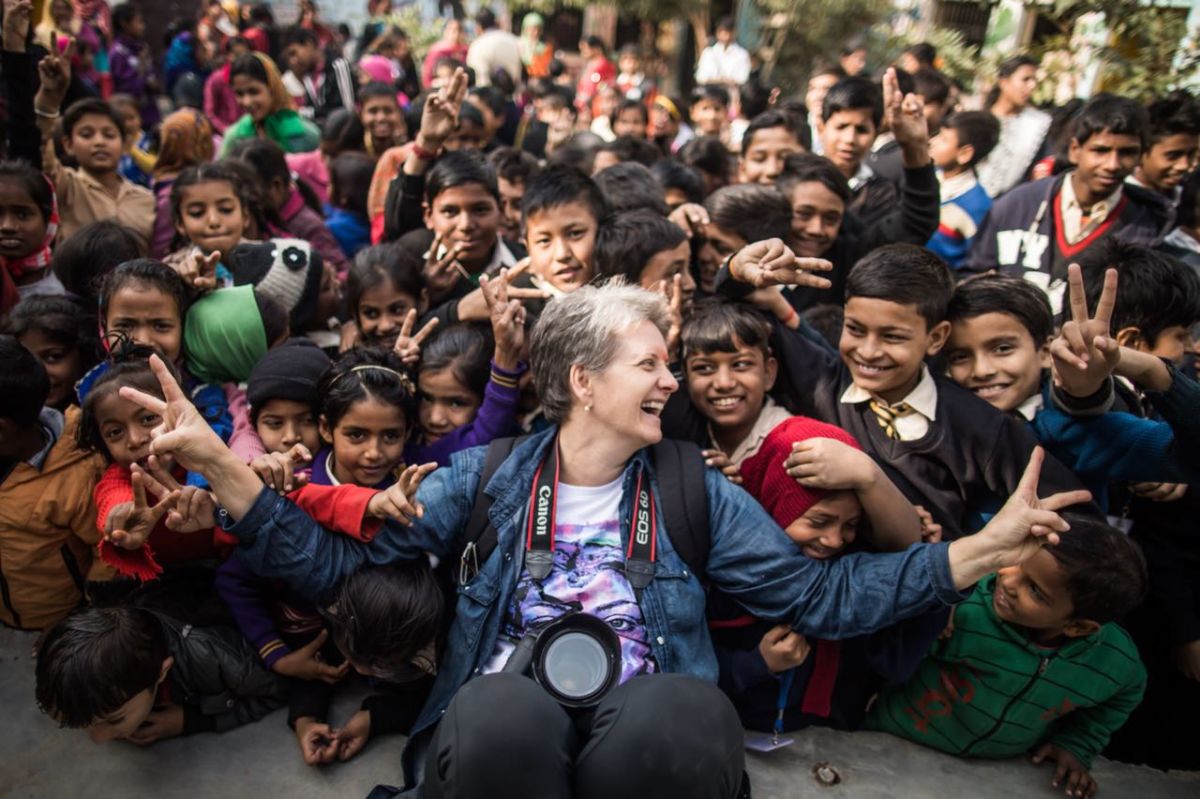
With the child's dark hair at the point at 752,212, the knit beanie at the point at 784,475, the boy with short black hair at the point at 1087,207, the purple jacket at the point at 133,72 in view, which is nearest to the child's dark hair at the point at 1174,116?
the boy with short black hair at the point at 1087,207

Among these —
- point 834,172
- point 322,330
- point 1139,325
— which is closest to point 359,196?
point 322,330

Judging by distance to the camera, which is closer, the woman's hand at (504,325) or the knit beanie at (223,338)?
the woman's hand at (504,325)

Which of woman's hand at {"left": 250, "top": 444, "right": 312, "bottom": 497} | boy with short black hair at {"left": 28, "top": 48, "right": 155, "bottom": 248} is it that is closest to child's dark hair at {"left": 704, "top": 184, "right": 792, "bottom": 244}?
woman's hand at {"left": 250, "top": 444, "right": 312, "bottom": 497}

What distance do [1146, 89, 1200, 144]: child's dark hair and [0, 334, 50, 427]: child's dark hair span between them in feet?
17.3

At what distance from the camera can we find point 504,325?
9.11 ft

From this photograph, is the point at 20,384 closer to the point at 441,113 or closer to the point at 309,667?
the point at 309,667

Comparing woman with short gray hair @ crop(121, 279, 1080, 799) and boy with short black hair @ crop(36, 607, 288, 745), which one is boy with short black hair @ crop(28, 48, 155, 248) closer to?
boy with short black hair @ crop(36, 607, 288, 745)

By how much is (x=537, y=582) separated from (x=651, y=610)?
1.13 ft

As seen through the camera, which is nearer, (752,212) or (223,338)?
(223,338)

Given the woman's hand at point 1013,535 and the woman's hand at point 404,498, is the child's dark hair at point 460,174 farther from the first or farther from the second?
the woman's hand at point 1013,535

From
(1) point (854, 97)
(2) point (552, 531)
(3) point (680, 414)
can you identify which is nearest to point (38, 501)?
(2) point (552, 531)

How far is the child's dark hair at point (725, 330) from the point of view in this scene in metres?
2.75

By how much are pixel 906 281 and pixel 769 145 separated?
8.17ft

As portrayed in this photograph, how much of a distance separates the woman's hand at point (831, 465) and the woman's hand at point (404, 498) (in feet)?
3.43
